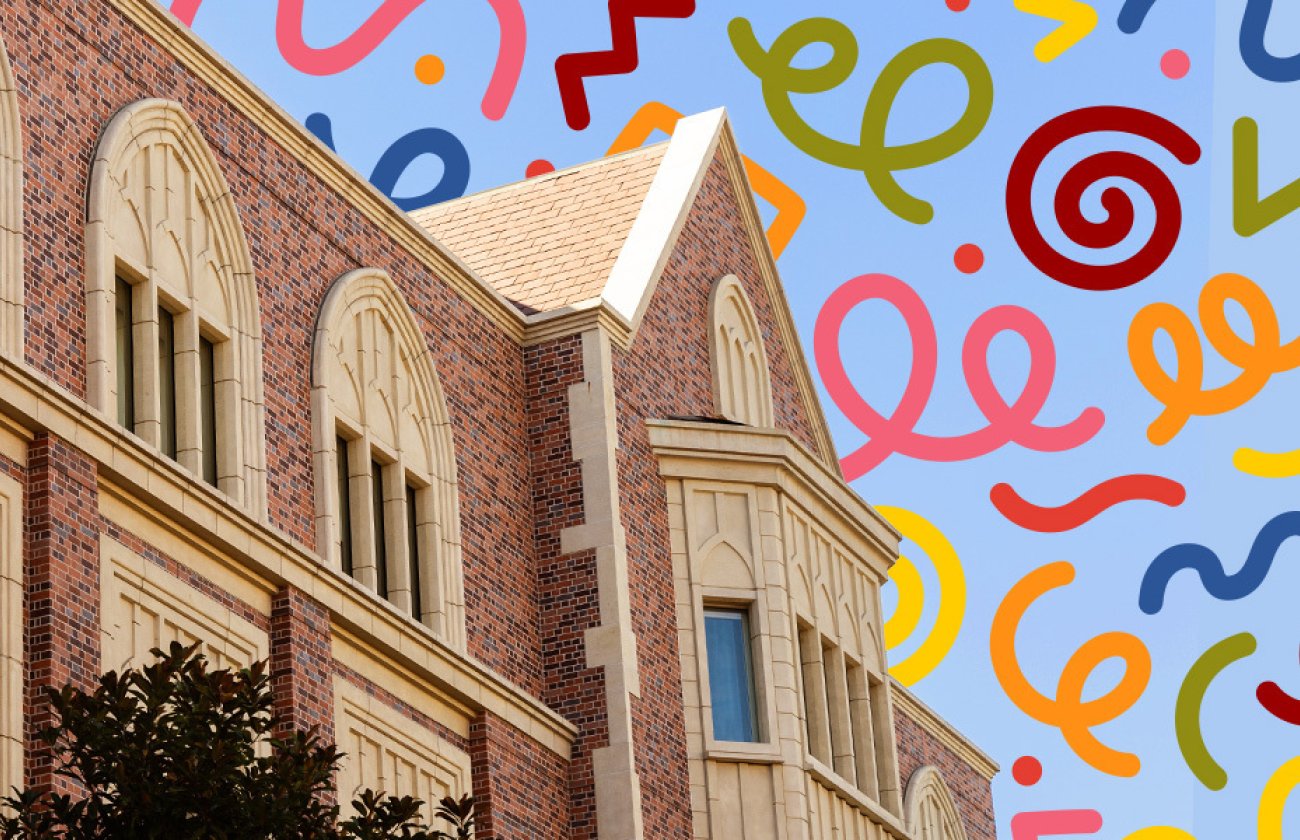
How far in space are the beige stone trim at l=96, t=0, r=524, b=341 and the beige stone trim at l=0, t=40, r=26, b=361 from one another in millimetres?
1905

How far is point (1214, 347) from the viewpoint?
39.1 metres

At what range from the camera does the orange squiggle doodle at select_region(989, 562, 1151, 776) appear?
39219mm

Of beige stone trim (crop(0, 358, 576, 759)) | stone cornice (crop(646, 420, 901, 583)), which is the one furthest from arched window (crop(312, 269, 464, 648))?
stone cornice (crop(646, 420, 901, 583))

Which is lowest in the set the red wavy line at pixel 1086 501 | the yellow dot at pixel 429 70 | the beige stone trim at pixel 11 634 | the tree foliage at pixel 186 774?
the tree foliage at pixel 186 774

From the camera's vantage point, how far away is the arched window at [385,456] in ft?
77.5

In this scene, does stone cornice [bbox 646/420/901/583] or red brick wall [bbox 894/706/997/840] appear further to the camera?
red brick wall [bbox 894/706/997/840]

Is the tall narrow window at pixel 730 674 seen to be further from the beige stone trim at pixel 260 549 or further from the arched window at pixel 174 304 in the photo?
the arched window at pixel 174 304

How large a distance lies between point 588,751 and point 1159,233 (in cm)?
1592

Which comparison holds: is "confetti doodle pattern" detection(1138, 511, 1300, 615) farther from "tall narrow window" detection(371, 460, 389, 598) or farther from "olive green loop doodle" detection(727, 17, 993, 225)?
"tall narrow window" detection(371, 460, 389, 598)

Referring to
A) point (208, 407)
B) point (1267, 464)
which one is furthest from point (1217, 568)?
point (208, 407)

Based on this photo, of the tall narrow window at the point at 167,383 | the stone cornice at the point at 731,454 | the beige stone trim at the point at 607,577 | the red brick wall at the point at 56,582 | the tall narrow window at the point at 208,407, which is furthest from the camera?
the stone cornice at the point at 731,454

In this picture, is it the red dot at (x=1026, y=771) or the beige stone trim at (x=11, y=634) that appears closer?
the beige stone trim at (x=11, y=634)

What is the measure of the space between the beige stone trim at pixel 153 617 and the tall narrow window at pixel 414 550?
10.9ft

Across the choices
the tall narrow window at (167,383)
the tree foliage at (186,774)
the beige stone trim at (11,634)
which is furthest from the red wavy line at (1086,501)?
the tree foliage at (186,774)
